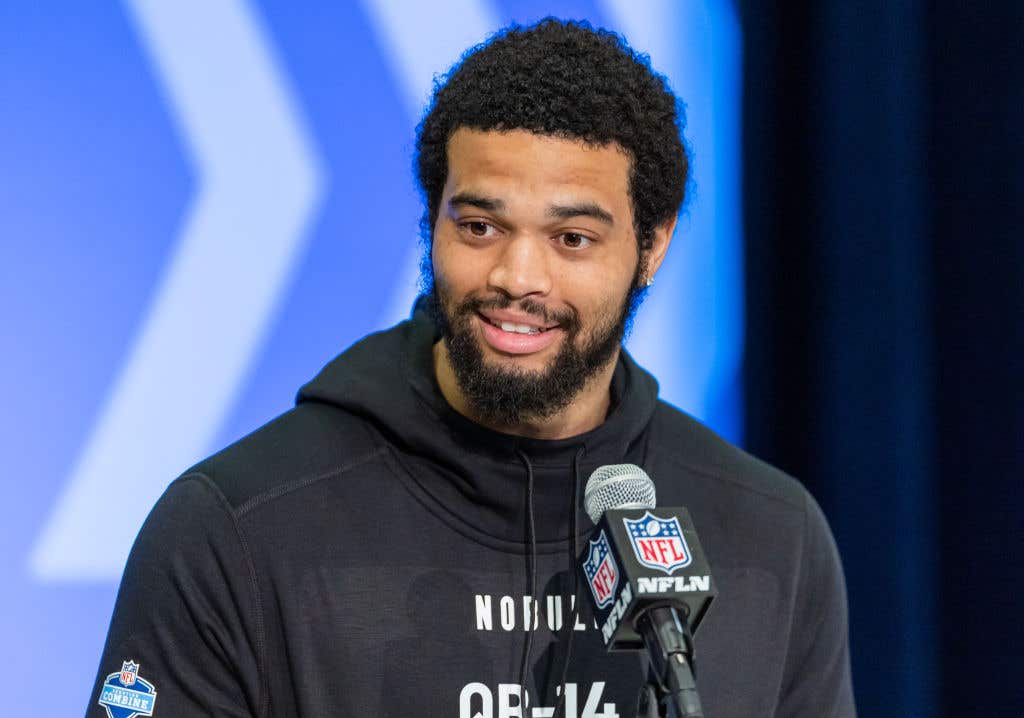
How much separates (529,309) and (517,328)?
0.03m

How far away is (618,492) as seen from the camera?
1.20 metres

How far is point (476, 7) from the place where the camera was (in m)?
2.53

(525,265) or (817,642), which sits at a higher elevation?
(525,265)

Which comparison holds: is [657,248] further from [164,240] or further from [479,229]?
[164,240]

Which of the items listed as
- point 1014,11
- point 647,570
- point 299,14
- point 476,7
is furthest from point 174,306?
point 1014,11

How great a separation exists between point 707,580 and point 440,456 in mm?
557

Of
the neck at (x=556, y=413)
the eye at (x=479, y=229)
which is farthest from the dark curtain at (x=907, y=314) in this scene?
the eye at (x=479, y=229)

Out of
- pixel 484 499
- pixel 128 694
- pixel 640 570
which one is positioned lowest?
pixel 128 694

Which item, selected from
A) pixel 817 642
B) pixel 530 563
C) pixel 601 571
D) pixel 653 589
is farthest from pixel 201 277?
pixel 653 589

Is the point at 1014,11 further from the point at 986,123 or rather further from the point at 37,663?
the point at 37,663

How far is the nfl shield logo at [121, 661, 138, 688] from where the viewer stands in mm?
1387

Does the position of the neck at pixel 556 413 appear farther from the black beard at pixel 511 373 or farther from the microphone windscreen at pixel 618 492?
the microphone windscreen at pixel 618 492

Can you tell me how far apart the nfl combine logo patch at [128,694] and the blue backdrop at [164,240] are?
83 cm

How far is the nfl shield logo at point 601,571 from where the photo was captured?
43.0 inches
